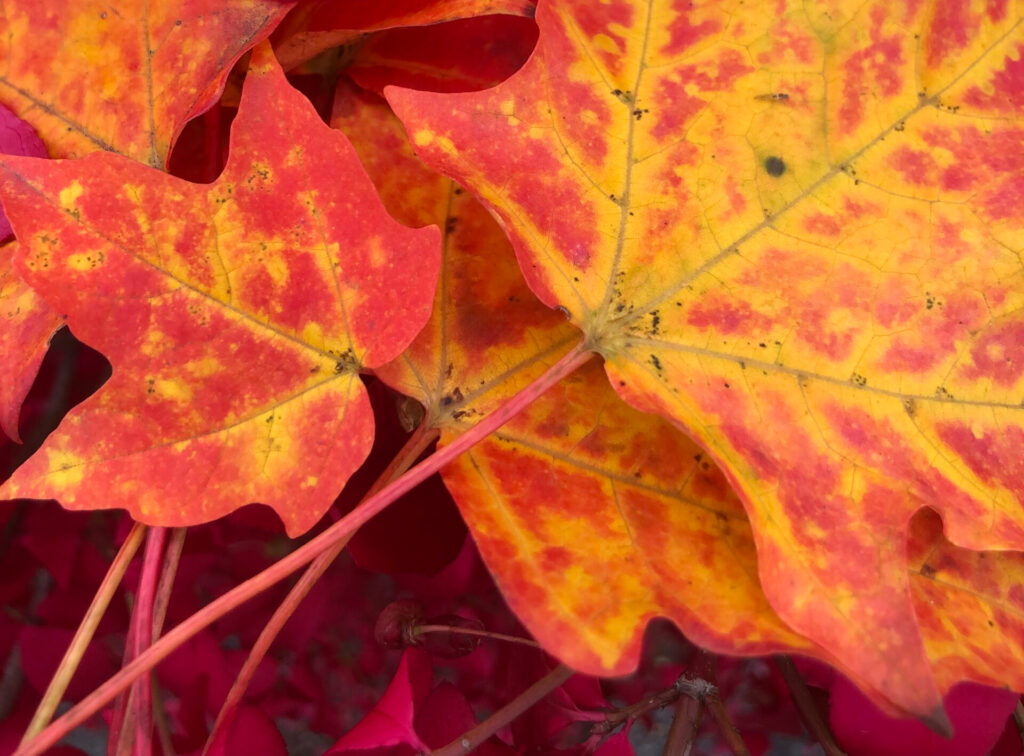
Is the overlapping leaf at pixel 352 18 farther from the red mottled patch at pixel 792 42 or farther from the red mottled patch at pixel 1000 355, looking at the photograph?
the red mottled patch at pixel 1000 355

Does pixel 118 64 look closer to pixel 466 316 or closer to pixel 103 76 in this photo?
pixel 103 76

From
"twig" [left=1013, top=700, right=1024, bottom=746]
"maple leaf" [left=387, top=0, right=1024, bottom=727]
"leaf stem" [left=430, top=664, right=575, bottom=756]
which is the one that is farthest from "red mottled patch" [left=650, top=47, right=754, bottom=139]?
"twig" [left=1013, top=700, right=1024, bottom=746]

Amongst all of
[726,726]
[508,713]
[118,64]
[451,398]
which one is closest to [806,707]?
[726,726]

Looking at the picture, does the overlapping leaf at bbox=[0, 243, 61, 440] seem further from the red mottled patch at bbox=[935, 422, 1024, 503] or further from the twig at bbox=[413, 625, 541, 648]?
the red mottled patch at bbox=[935, 422, 1024, 503]

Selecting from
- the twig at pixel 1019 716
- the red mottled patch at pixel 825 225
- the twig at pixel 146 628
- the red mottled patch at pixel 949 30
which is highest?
the red mottled patch at pixel 949 30

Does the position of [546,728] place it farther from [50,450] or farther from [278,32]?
[278,32]

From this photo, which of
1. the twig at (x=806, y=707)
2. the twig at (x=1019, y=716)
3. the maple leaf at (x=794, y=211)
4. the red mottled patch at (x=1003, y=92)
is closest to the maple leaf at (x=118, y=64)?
the maple leaf at (x=794, y=211)
